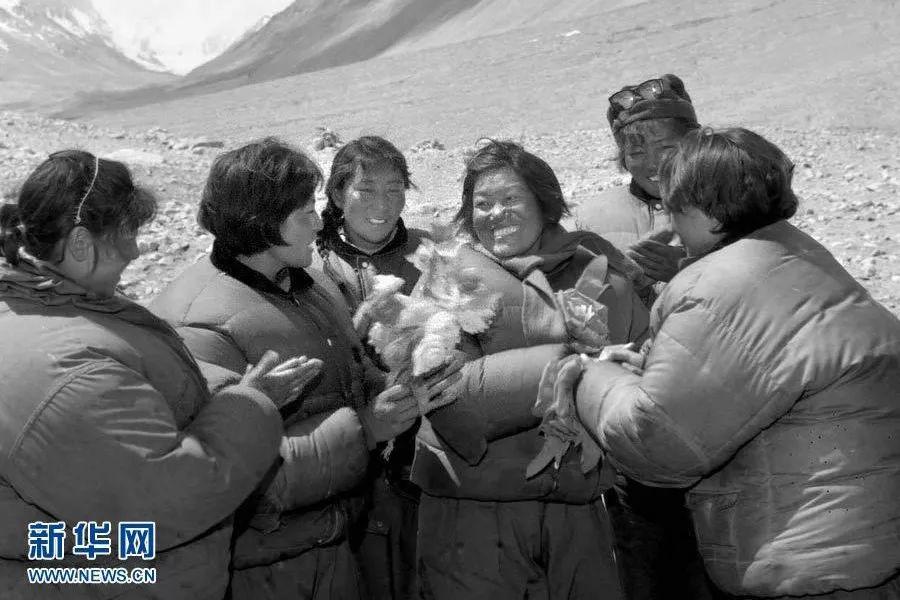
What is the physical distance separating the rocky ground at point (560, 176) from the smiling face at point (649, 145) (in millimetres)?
2550

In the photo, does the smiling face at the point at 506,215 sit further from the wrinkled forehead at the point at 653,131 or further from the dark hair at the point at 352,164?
the wrinkled forehead at the point at 653,131

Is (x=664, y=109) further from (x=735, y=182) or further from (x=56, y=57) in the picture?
(x=56, y=57)

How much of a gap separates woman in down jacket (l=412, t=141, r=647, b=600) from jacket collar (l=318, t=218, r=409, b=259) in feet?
2.21

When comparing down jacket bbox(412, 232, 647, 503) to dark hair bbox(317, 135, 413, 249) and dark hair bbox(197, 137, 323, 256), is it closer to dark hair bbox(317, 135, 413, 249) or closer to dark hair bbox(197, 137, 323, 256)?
dark hair bbox(197, 137, 323, 256)

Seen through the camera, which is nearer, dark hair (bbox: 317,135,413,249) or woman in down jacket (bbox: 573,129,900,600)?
woman in down jacket (bbox: 573,129,900,600)

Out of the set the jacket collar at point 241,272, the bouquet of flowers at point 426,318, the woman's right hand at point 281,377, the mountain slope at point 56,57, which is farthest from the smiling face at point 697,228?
the mountain slope at point 56,57

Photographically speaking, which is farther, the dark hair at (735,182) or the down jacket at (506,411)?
the down jacket at (506,411)

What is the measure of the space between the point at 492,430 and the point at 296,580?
0.69 m

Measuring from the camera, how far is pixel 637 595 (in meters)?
3.48

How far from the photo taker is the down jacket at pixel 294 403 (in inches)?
101

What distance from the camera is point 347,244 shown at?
3.63m

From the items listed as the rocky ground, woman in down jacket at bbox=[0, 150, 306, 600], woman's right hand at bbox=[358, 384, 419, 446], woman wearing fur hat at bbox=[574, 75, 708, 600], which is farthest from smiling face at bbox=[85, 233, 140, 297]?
the rocky ground

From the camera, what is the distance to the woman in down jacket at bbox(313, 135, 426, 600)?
11.4 ft

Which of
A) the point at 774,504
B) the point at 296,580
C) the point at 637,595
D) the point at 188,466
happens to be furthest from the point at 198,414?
the point at 637,595
